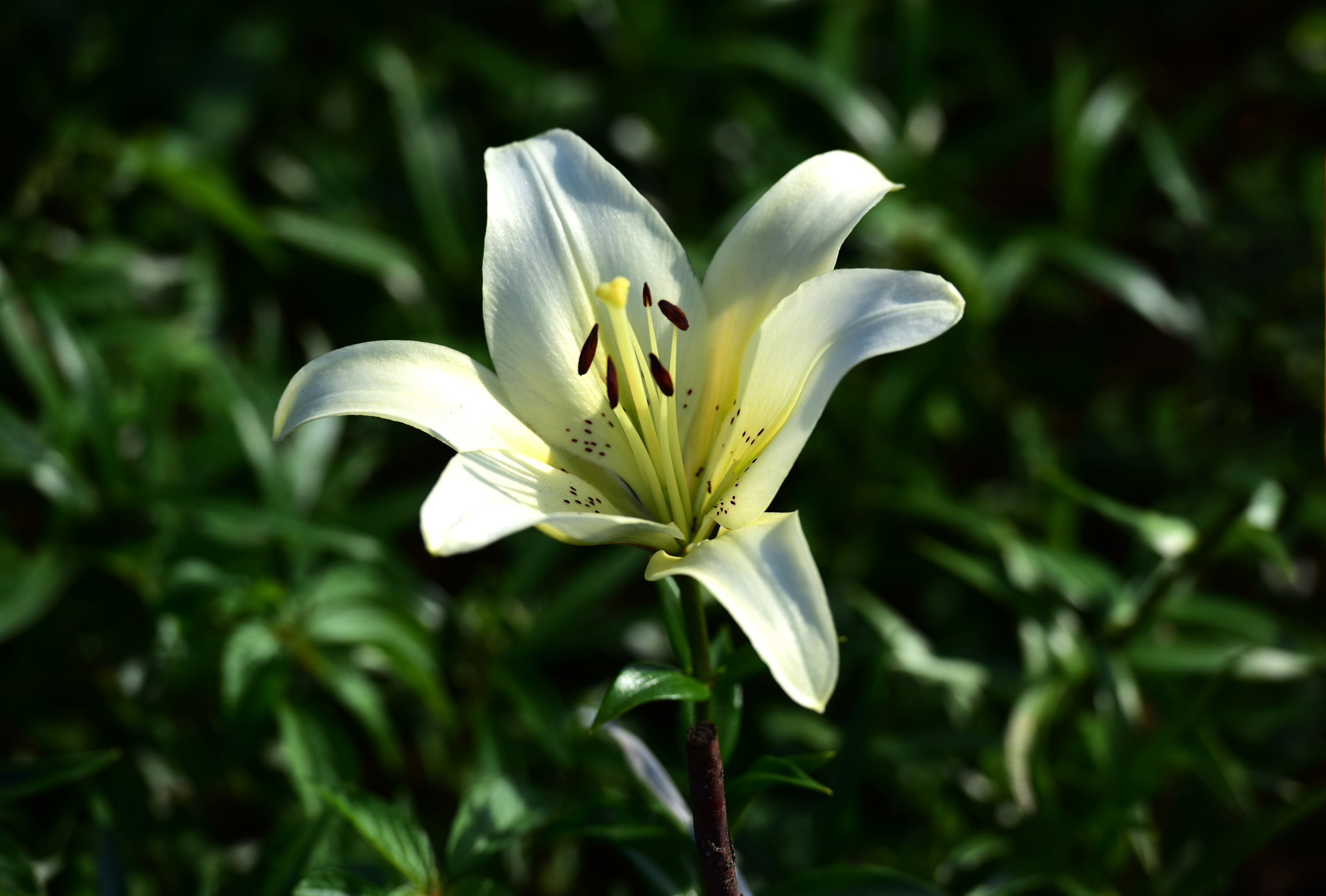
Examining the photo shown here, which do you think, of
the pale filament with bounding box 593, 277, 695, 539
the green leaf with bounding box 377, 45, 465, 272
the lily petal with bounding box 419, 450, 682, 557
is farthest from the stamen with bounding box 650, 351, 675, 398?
the green leaf with bounding box 377, 45, 465, 272

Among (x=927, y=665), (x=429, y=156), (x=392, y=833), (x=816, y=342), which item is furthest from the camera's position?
(x=429, y=156)

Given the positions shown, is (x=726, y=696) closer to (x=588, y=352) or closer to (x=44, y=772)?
(x=588, y=352)

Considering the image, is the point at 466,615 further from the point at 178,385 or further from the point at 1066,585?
the point at 1066,585

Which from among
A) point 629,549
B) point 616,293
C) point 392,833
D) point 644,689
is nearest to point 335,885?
point 392,833

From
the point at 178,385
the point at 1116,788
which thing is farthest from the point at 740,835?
the point at 178,385

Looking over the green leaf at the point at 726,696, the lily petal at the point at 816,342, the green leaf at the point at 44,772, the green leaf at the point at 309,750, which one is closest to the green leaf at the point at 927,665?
the green leaf at the point at 726,696

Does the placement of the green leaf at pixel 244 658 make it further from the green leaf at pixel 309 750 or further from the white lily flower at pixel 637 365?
the white lily flower at pixel 637 365

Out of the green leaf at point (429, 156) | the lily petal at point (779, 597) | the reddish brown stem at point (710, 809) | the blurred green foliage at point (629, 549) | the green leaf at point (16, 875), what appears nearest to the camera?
the lily petal at point (779, 597)
